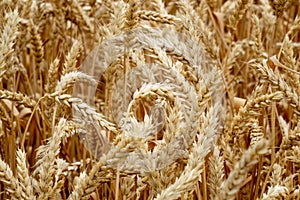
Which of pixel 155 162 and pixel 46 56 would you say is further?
pixel 46 56

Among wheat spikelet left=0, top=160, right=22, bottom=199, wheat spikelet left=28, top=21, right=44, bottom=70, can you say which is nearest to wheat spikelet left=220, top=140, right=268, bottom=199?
wheat spikelet left=0, top=160, right=22, bottom=199

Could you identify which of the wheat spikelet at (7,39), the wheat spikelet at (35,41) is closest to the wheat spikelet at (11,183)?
the wheat spikelet at (7,39)

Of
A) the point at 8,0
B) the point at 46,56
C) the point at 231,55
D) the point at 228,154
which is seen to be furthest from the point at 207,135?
the point at 46,56

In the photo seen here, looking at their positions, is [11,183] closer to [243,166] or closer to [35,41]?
[243,166]

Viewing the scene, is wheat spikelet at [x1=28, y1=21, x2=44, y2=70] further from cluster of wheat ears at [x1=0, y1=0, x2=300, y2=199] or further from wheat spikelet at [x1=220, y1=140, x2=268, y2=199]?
wheat spikelet at [x1=220, y1=140, x2=268, y2=199]

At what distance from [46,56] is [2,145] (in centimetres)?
52

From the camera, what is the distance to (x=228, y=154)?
0.93m

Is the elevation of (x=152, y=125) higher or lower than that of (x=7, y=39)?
→ lower

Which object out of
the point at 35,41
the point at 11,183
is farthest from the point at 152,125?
the point at 35,41

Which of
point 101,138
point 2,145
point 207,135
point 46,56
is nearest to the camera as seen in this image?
point 207,135

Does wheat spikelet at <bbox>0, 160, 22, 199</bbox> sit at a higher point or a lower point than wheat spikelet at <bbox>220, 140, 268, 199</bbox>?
lower

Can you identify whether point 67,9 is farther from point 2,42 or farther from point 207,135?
point 207,135

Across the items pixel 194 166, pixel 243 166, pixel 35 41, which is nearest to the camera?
pixel 243 166

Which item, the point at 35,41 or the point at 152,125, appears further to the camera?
→ the point at 35,41
